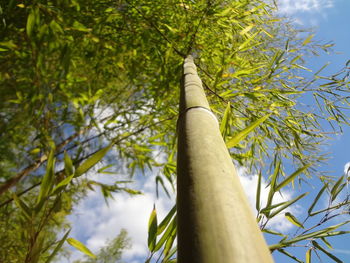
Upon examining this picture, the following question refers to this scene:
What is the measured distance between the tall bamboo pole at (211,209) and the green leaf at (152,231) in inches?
14.8

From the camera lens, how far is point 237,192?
572 mm

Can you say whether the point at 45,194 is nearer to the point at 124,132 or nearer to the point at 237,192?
the point at 237,192

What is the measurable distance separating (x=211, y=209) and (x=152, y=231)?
53cm

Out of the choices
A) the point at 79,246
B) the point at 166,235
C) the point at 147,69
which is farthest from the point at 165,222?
the point at 147,69

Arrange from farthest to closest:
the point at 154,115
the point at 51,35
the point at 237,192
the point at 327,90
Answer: the point at 154,115 < the point at 327,90 < the point at 51,35 < the point at 237,192

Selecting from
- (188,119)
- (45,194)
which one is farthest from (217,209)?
(45,194)

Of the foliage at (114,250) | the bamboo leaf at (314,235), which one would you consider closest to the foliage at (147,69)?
the bamboo leaf at (314,235)

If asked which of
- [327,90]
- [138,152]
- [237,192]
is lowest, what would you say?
[237,192]

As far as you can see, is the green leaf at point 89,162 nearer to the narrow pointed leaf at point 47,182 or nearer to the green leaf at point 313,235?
the narrow pointed leaf at point 47,182

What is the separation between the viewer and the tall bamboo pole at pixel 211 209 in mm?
435

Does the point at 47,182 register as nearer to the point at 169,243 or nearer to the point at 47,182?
the point at 47,182

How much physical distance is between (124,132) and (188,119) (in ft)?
8.48

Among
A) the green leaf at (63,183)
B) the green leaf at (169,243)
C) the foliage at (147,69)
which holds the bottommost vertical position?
the green leaf at (169,243)

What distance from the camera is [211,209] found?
19.8 inches
